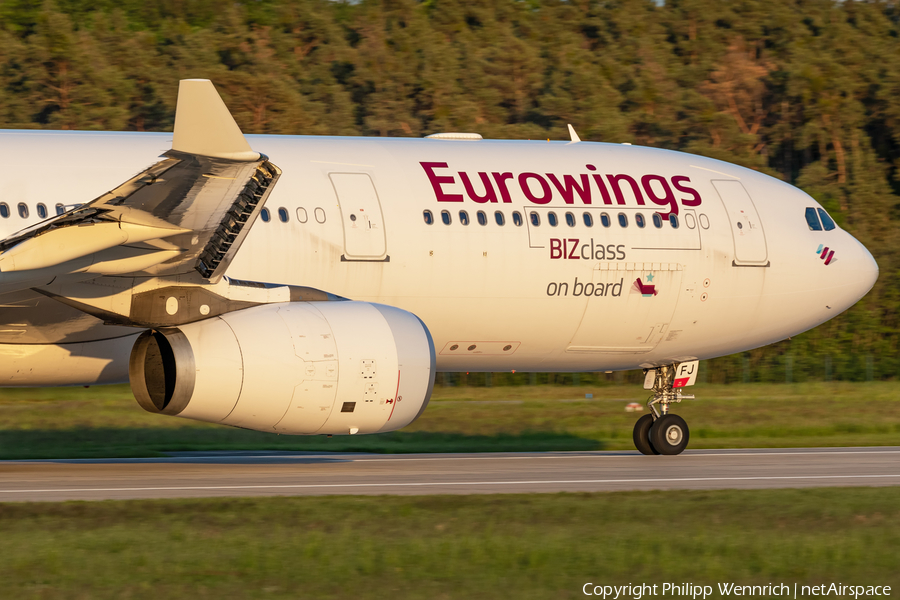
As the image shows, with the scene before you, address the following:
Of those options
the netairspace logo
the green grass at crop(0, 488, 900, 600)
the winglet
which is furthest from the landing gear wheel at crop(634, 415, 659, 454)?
the netairspace logo

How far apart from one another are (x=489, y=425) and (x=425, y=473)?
28.9 ft

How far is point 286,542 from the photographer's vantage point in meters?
9.00

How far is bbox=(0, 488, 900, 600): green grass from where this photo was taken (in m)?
7.75

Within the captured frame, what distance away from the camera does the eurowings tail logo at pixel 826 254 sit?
1684 cm

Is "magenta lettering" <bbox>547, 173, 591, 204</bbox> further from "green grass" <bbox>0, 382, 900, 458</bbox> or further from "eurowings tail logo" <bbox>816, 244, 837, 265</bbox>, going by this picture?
"green grass" <bbox>0, 382, 900, 458</bbox>

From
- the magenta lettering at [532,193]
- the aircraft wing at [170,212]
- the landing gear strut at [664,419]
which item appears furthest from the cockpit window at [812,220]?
the aircraft wing at [170,212]

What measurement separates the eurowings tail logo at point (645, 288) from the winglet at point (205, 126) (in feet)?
21.4

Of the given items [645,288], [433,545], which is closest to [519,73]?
[645,288]

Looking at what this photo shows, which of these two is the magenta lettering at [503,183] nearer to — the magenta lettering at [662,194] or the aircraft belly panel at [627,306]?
the aircraft belly panel at [627,306]

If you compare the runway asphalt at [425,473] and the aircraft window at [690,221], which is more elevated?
the aircraft window at [690,221]

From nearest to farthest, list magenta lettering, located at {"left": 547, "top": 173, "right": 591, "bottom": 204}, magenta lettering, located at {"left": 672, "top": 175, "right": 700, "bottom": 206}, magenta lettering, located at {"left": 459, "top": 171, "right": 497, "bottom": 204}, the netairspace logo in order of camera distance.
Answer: the netairspace logo, magenta lettering, located at {"left": 459, "top": 171, "right": 497, "bottom": 204}, magenta lettering, located at {"left": 547, "top": 173, "right": 591, "bottom": 204}, magenta lettering, located at {"left": 672, "top": 175, "right": 700, "bottom": 206}

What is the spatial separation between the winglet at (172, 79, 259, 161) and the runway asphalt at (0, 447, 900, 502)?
3.31 meters

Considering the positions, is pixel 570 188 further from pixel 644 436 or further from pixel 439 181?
pixel 644 436

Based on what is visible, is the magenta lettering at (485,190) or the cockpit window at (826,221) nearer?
the magenta lettering at (485,190)
